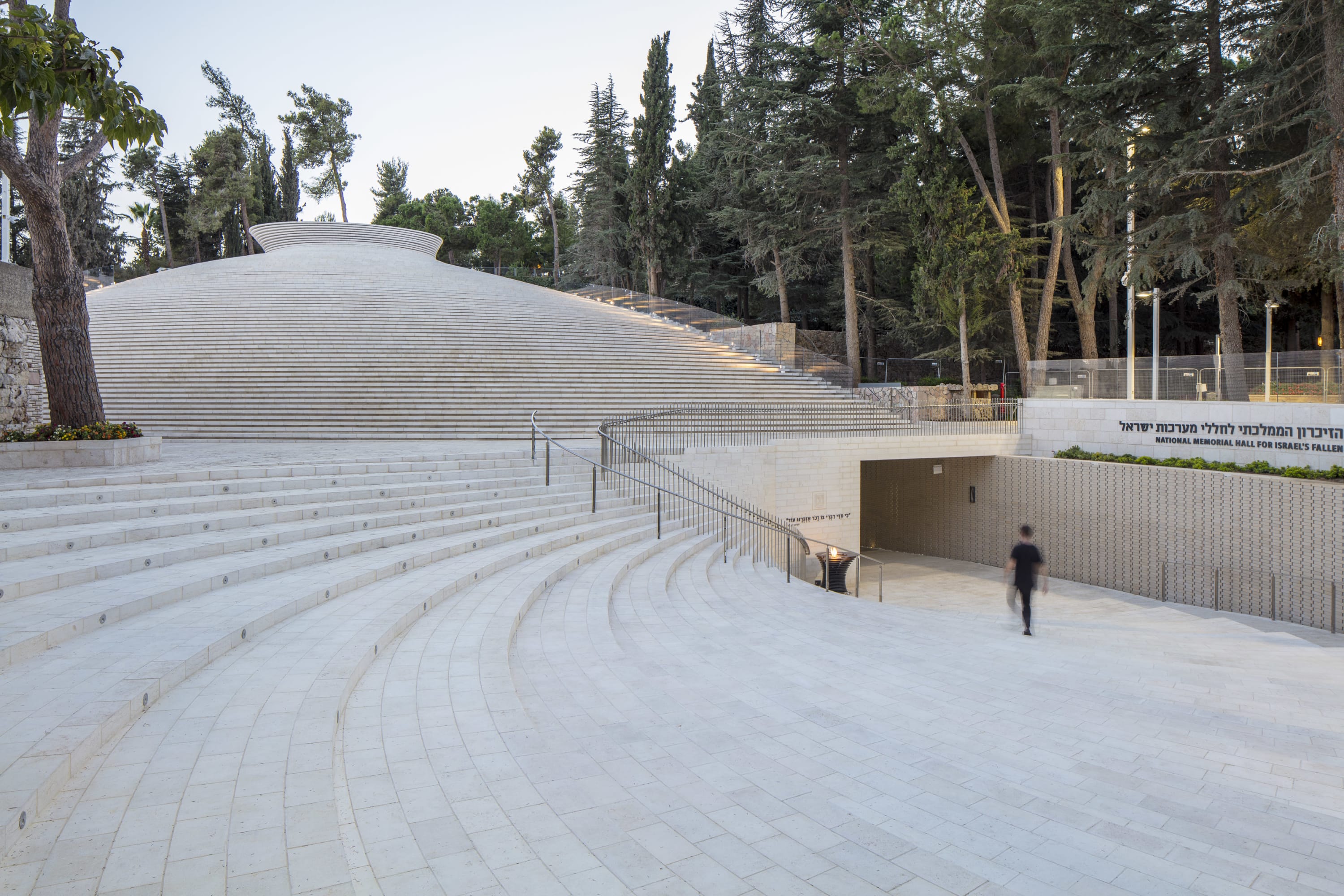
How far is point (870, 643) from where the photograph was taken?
7109 millimetres

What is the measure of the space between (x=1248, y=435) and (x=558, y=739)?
1653cm

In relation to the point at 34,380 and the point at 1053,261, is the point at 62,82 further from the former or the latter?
the point at 1053,261

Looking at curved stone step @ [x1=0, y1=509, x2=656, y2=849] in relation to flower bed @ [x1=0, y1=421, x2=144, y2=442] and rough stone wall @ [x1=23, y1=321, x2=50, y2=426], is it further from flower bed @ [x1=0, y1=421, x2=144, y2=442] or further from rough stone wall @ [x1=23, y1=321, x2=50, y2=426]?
rough stone wall @ [x1=23, y1=321, x2=50, y2=426]

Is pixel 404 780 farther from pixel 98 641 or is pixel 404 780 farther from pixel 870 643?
pixel 870 643

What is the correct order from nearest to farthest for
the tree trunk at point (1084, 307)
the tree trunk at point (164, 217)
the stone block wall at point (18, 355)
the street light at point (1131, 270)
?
the stone block wall at point (18, 355) → the street light at point (1131, 270) → the tree trunk at point (1084, 307) → the tree trunk at point (164, 217)

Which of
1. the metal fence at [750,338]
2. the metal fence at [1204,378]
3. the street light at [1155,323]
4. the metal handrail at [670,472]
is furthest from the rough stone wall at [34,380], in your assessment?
the street light at [1155,323]

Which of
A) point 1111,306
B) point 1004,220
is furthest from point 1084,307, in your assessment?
point 1111,306

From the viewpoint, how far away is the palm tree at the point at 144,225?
48.6 meters

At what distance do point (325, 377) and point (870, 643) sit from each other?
16490 mm

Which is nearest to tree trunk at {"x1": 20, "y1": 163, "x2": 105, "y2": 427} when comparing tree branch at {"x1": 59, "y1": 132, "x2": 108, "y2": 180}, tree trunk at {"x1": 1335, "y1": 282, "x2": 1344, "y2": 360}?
tree branch at {"x1": 59, "y1": 132, "x2": 108, "y2": 180}

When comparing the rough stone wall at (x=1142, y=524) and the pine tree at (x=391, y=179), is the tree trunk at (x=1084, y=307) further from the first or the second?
the pine tree at (x=391, y=179)

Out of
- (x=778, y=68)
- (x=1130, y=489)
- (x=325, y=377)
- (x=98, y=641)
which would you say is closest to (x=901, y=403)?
(x=1130, y=489)

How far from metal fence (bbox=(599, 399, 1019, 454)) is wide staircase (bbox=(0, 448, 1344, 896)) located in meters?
7.38

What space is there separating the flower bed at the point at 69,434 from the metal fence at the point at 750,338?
19.0 metres
